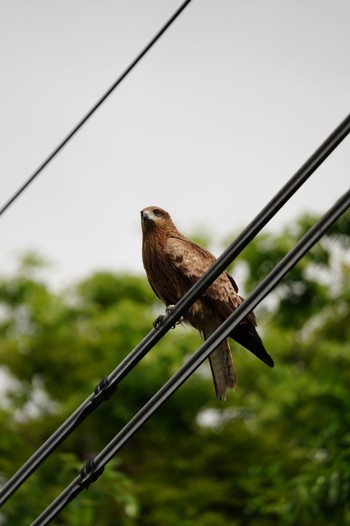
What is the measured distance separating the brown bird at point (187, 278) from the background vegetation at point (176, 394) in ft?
11.2

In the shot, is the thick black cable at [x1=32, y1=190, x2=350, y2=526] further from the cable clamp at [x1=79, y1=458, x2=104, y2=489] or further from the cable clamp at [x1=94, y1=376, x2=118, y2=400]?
the cable clamp at [x1=94, y1=376, x2=118, y2=400]

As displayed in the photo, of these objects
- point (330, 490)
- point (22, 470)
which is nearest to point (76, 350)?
point (330, 490)

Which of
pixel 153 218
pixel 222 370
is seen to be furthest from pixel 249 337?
pixel 153 218

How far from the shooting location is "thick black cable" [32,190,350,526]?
2.91 m

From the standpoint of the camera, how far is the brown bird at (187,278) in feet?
17.1

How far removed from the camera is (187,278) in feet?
17.6

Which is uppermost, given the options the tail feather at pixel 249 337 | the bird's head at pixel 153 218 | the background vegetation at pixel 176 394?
the bird's head at pixel 153 218

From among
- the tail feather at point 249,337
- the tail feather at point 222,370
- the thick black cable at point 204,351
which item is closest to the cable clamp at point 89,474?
the thick black cable at point 204,351

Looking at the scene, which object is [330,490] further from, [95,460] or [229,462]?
[229,462]

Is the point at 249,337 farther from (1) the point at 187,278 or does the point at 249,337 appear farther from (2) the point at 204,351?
(2) the point at 204,351

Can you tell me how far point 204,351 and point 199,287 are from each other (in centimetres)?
24

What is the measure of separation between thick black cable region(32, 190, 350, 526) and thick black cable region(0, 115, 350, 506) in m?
0.17

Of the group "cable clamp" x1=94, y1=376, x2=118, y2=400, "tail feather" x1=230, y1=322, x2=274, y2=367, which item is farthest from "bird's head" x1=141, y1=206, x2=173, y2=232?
"cable clamp" x1=94, y1=376, x2=118, y2=400

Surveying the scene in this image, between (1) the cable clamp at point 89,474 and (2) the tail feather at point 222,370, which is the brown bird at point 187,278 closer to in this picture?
(2) the tail feather at point 222,370
